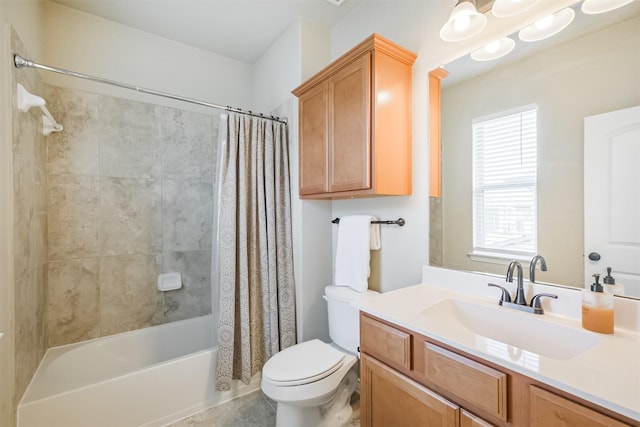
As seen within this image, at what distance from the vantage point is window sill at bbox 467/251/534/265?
1.17 meters

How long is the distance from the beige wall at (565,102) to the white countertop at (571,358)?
18 cm

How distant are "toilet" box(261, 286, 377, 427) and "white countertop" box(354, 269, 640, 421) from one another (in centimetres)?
50

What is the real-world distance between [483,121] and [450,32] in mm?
427

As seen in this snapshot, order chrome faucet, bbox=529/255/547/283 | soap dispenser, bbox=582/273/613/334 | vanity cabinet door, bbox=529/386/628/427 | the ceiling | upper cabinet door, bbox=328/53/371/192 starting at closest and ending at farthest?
1. vanity cabinet door, bbox=529/386/628/427
2. soap dispenser, bbox=582/273/613/334
3. chrome faucet, bbox=529/255/547/283
4. upper cabinet door, bbox=328/53/371/192
5. the ceiling

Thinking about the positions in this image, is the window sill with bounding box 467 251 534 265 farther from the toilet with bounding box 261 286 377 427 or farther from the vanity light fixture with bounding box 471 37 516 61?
the vanity light fixture with bounding box 471 37 516 61

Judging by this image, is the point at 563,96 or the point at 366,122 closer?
the point at 563,96

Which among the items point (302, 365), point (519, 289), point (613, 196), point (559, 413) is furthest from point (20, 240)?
point (613, 196)

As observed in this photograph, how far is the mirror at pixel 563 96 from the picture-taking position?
952mm

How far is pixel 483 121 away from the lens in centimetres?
133

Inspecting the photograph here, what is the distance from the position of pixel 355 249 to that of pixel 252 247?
72cm

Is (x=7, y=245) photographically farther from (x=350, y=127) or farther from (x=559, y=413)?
(x=559, y=413)

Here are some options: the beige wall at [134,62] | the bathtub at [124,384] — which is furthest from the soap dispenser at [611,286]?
the beige wall at [134,62]

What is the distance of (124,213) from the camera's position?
2127 mm

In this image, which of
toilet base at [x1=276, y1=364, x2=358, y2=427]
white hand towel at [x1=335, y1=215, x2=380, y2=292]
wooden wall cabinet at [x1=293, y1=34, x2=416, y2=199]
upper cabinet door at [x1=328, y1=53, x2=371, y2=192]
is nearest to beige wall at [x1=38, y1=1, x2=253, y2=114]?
wooden wall cabinet at [x1=293, y1=34, x2=416, y2=199]
